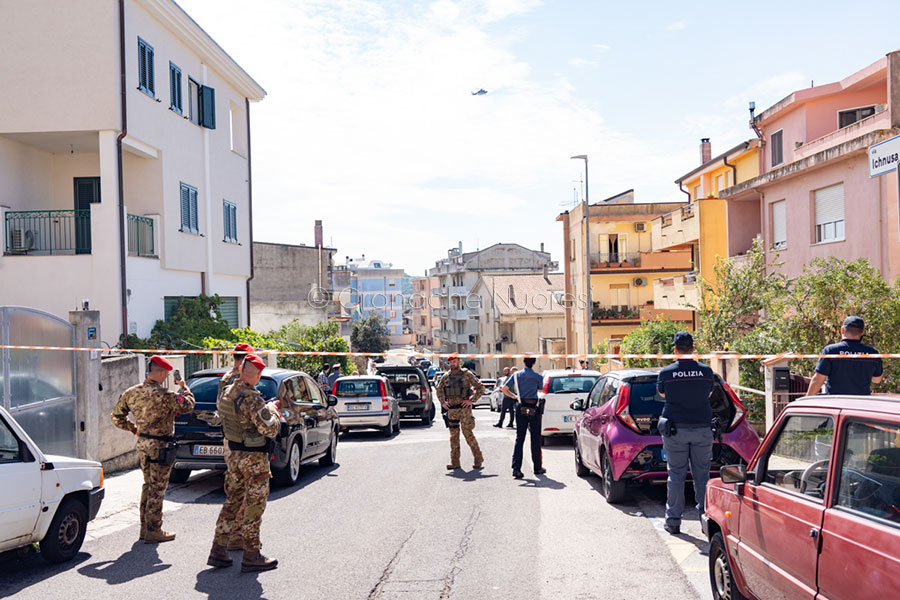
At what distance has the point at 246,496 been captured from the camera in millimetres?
6910

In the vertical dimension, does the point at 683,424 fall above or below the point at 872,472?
below

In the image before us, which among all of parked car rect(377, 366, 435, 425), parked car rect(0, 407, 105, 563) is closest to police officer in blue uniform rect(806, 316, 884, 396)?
parked car rect(0, 407, 105, 563)

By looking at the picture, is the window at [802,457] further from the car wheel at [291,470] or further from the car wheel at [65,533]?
the car wheel at [291,470]

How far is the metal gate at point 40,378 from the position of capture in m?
9.91

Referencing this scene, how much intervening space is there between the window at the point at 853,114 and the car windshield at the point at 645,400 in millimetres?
18026

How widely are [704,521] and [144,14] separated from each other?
56.7 ft

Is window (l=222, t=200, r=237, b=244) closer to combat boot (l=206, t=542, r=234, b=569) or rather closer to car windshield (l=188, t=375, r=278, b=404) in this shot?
car windshield (l=188, t=375, r=278, b=404)

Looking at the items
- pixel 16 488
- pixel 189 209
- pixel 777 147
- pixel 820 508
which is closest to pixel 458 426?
pixel 16 488

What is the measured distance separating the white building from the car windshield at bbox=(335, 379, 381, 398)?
15.3 ft

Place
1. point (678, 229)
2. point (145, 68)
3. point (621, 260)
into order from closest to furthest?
point (145, 68) → point (678, 229) → point (621, 260)

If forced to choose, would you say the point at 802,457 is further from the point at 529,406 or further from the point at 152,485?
the point at 529,406

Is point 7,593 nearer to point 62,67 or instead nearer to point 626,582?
point 626,582

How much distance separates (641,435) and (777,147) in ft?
66.8

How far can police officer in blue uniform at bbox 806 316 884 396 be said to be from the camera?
8.43m
